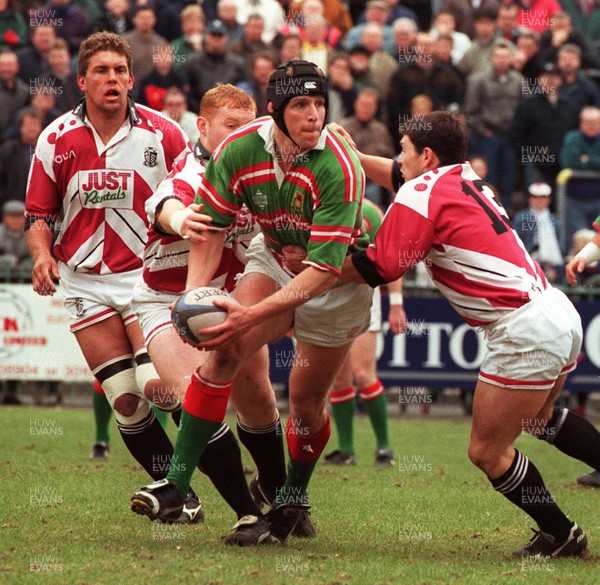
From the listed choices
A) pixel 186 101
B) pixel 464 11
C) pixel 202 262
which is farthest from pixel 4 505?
pixel 464 11

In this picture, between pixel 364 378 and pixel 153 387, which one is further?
pixel 364 378

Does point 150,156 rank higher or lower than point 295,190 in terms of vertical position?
higher

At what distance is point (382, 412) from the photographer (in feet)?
34.9

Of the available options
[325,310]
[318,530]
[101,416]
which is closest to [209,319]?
[325,310]

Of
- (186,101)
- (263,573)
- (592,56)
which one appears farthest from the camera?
(592,56)

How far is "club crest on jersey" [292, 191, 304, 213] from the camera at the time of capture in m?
5.93

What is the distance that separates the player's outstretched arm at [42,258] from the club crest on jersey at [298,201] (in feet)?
5.71

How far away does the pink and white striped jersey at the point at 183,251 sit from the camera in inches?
257

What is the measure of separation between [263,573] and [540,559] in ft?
5.07

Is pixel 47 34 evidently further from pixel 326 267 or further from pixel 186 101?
pixel 326 267

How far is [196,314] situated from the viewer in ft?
18.9

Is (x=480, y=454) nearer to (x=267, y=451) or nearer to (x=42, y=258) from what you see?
(x=267, y=451)

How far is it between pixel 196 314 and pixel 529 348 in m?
1.67

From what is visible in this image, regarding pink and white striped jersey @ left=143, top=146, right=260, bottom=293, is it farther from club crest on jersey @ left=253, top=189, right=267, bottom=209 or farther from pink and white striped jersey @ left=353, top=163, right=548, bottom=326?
pink and white striped jersey @ left=353, top=163, right=548, bottom=326
